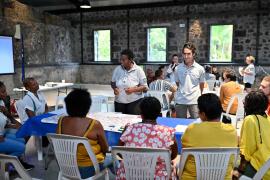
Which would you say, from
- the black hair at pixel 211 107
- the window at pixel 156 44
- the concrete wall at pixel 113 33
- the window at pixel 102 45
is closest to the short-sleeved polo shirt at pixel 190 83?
the black hair at pixel 211 107

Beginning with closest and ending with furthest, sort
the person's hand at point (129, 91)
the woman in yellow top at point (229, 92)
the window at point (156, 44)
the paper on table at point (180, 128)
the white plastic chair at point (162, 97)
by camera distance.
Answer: the paper on table at point (180, 128), the person's hand at point (129, 91), the woman in yellow top at point (229, 92), the white plastic chair at point (162, 97), the window at point (156, 44)

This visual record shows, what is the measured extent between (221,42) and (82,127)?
30.3 feet

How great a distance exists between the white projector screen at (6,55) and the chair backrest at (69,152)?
7.21 m

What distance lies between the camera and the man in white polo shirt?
389 centimetres

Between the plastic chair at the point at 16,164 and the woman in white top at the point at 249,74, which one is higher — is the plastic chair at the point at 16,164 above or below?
below

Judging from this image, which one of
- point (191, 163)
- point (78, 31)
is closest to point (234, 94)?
point (191, 163)

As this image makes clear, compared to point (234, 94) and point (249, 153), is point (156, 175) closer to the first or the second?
point (249, 153)

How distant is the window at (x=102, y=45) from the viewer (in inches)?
498

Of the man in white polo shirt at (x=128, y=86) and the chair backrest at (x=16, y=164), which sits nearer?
the chair backrest at (x=16, y=164)

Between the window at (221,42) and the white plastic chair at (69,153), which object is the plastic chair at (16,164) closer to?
the white plastic chair at (69,153)

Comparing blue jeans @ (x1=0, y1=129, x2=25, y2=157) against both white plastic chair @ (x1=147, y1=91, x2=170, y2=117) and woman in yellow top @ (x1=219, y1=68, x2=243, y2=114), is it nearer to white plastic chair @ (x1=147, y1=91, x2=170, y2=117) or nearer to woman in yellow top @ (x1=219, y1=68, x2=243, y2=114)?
white plastic chair @ (x1=147, y1=91, x2=170, y2=117)

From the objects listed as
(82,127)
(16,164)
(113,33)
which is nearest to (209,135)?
(82,127)

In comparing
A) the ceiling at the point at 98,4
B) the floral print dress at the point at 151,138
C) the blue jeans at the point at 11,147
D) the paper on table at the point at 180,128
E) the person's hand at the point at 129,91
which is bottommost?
the blue jeans at the point at 11,147

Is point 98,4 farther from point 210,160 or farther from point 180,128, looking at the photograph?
point 210,160
